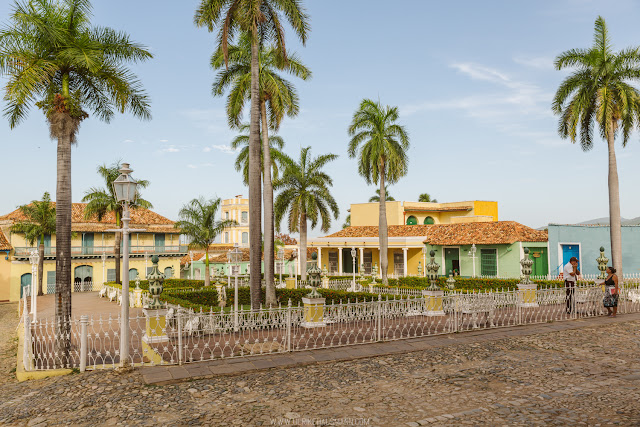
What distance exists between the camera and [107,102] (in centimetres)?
1188

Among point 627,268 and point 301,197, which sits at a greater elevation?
point 301,197

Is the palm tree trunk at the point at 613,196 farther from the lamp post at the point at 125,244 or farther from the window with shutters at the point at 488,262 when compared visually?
the lamp post at the point at 125,244

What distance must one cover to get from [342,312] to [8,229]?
1285 inches

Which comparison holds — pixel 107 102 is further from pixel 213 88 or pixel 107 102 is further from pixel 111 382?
pixel 213 88

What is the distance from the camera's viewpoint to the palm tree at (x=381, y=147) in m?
25.5

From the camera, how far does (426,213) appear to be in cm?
4088

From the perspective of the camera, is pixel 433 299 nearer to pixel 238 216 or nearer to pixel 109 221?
pixel 109 221

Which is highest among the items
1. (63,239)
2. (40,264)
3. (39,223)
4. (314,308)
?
(39,223)

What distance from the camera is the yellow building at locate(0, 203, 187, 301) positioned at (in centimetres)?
3209

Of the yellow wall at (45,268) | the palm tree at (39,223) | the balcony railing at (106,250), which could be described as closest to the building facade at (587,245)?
the balcony railing at (106,250)

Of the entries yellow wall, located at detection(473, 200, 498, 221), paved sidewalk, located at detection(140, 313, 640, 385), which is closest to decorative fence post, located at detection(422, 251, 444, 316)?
paved sidewalk, located at detection(140, 313, 640, 385)

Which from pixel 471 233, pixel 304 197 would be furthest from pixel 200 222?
pixel 471 233

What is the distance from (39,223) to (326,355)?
29205 mm

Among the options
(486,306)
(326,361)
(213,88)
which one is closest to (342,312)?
(326,361)
